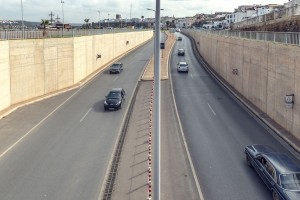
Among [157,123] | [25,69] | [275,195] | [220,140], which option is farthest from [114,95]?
[157,123]

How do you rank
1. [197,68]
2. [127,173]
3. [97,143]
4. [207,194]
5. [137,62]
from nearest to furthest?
[207,194] → [127,173] → [97,143] → [197,68] → [137,62]

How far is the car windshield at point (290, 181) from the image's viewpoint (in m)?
13.8

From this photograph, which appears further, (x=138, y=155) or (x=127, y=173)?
(x=138, y=155)

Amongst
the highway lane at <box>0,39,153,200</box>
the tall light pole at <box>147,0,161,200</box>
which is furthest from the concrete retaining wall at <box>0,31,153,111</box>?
the tall light pole at <box>147,0,161,200</box>

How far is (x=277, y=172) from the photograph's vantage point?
1459cm

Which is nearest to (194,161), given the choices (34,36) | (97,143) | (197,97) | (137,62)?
(97,143)

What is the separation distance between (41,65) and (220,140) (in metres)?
19.5

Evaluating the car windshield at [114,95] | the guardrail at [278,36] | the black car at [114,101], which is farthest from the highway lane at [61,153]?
the guardrail at [278,36]

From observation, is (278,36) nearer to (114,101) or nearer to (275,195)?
(114,101)

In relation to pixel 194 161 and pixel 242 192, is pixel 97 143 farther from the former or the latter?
pixel 242 192

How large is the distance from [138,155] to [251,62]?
659 inches

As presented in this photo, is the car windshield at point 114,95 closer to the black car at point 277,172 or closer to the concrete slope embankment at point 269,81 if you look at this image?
the concrete slope embankment at point 269,81

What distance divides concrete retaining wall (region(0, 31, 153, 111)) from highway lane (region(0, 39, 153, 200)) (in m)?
2.00

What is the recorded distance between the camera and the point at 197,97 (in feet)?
115
